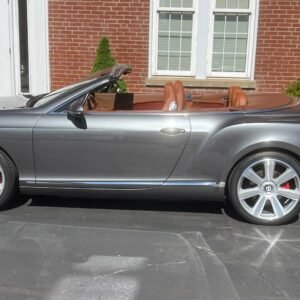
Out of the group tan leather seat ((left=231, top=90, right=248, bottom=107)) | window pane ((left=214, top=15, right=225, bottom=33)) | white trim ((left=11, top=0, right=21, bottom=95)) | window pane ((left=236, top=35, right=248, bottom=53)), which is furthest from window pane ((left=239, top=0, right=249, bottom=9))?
tan leather seat ((left=231, top=90, right=248, bottom=107))

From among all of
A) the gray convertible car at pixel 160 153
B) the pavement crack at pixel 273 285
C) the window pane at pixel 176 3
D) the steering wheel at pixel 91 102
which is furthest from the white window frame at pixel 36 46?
the pavement crack at pixel 273 285

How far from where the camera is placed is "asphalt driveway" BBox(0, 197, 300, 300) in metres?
3.31

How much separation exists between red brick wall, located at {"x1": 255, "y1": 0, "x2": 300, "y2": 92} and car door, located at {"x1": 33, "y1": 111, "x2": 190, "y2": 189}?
16.3 ft

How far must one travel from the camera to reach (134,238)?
4.17 metres

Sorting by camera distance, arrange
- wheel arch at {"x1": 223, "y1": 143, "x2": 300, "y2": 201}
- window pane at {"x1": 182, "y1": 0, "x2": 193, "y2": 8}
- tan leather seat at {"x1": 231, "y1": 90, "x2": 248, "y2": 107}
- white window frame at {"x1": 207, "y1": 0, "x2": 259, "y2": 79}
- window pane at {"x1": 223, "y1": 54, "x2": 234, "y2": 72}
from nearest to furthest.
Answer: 1. wheel arch at {"x1": 223, "y1": 143, "x2": 300, "y2": 201}
2. tan leather seat at {"x1": 231, "y1": 90, "x2": 248, "y2": 107}
3. white window frame at {"x1": 207, "y1": 0, "x2": 259, "y2": 79}
4. window pane at {"x1": 182, "y1": 0, "x2": 193, "y2": 8}
5. window pane at {"x1": 223, "y1": 54, "x2": 234, "y2": 72}

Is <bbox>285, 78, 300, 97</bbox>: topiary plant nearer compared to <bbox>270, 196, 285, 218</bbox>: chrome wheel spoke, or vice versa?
<bbox>270, 196, 285, 218</bbox>: chrome wheel spoke

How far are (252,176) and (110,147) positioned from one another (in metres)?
1.27

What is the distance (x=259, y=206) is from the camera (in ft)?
14.6

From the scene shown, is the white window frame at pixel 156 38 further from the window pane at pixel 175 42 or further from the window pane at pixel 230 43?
the window pane at pixel 230 43

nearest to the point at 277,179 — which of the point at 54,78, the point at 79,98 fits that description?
the point at 79,98

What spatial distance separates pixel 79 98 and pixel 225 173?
149 cm

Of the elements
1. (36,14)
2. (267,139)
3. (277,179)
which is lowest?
(277,179)

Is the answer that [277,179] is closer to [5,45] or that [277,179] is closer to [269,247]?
[269,247]

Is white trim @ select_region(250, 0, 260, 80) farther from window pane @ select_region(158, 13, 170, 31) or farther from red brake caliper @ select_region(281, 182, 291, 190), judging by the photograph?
red brake caliper @ select_region(281, 182, 291, 190)
